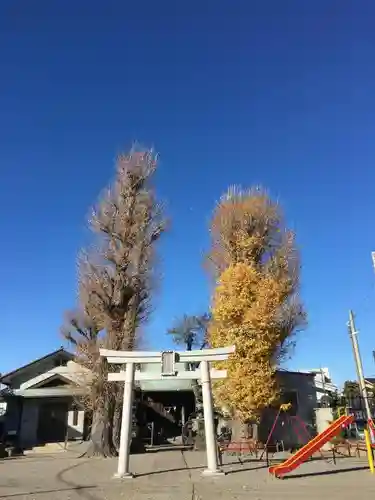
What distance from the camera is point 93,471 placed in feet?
39.8

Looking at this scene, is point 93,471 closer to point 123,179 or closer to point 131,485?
point 131,485

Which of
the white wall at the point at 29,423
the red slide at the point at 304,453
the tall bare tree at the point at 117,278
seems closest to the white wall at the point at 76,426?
the white wall at the point at 29,423

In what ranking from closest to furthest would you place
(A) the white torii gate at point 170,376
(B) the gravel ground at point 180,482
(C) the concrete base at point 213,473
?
(B) the gravel ground at point 180,482
(C) the concrete base at point 213,473
(A) the white torii gate at point 170,376

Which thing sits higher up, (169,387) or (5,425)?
(169,387)

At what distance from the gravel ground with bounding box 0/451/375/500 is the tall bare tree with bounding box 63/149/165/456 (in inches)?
103

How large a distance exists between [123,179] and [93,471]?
11.4 m

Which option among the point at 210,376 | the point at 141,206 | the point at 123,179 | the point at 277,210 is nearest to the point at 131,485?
the point at 210,376

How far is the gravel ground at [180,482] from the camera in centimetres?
828

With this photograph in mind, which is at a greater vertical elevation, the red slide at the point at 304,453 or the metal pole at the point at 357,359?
the metal pole at the point at 357,359

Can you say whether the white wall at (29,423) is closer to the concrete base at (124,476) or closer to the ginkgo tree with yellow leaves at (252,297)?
the ginkgo tree with yellow leaves at (252,297)

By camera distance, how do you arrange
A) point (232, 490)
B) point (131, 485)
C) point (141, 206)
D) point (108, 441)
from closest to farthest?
1. point (232, 490)
2. point (131, 485)
3. point (108, 441)
4. point (141, 206)

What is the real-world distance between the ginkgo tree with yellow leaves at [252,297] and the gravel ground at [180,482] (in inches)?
151

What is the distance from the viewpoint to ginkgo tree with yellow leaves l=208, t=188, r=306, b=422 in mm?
17719

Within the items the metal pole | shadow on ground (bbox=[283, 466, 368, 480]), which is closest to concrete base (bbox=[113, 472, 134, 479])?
shadow on ground (bbox=[283, 466, 368, 480])
